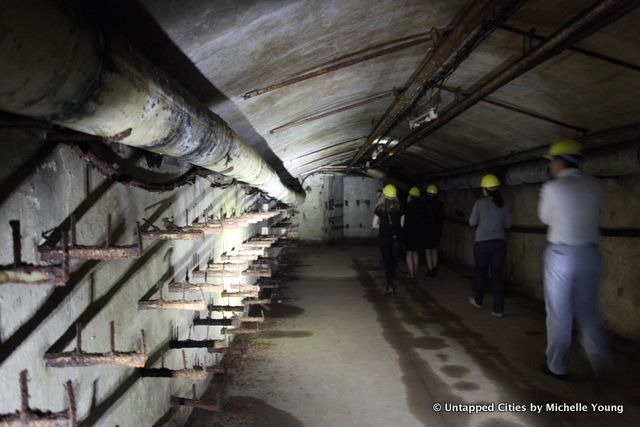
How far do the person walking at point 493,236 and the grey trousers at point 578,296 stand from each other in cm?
208

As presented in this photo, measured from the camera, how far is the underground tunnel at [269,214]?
4.87 feet

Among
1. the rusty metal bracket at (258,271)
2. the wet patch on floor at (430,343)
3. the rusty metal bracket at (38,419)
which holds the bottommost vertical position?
the wet patch on floor at (430,343)

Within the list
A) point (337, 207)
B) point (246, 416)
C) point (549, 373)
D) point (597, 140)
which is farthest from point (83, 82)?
point (337, 207)

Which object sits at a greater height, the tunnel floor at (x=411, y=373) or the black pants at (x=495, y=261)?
the black pants at (x=495, y=261)

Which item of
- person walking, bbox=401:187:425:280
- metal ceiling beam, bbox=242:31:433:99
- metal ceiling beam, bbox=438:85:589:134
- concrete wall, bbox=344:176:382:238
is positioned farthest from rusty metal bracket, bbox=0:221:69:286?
concrete wall, bbox=344:176:382:238

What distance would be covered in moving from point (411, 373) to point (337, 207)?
38.2 ft

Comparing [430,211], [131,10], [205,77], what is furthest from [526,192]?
[131,10]

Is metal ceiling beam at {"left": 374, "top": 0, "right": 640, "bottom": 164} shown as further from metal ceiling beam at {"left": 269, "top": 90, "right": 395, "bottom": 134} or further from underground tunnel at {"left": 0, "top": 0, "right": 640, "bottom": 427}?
metal ceiling beam at {"left": 269, "top": 90, "right": 395, "bottom": 134}

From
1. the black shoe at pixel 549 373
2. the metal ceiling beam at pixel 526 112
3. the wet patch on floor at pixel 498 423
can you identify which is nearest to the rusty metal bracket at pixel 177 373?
the wet patch on floor at pixel 498 423

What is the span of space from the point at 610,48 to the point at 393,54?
5.05 ft

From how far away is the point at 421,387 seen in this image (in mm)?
3773

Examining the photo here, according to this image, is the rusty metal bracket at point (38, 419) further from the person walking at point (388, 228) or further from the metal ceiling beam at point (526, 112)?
the person walking at point (388, 228)

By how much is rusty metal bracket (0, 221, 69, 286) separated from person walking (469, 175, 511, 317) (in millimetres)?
5309

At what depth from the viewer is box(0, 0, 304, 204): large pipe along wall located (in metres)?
0.83
